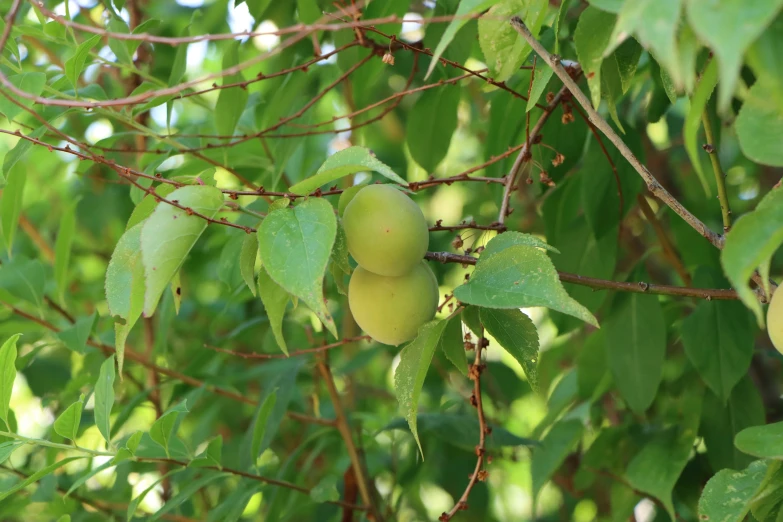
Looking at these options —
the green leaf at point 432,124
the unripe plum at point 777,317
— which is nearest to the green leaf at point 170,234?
the unripe plum at point 777,317

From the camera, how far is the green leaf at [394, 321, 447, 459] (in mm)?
658

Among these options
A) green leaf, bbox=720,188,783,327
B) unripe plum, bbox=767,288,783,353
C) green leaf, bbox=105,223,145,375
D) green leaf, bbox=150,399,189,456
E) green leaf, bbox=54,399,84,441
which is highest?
green leaf, bbox=720,188,783,327

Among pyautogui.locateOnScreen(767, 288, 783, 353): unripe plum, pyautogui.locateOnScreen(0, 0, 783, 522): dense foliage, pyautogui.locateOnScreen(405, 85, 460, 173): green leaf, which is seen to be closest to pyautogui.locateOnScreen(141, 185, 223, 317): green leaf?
pyautogui.locateOnScreen(0, 0, 783, 522): dense foliage

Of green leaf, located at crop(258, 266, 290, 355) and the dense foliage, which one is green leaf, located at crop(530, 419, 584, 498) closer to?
the dense foliage

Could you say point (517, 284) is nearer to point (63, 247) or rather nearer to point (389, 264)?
point (389, 264)

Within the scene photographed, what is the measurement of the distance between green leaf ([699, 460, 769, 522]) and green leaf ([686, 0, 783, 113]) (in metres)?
0.40

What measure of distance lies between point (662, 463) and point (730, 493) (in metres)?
0.35

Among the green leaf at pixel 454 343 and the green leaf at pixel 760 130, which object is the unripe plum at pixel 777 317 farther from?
the green leaf at pixel 454 343

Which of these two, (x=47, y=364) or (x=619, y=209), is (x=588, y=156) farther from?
(x=47, y=364)

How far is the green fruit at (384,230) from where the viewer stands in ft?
2.20

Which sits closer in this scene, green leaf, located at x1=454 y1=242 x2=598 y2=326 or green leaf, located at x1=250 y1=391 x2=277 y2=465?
green leaf, located at x1=454 y1=242 x2=598 y2=326

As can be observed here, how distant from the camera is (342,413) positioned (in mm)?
1235

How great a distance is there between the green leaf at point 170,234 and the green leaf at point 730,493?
18.5 inches

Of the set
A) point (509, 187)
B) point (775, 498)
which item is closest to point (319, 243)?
point (509, 187)
